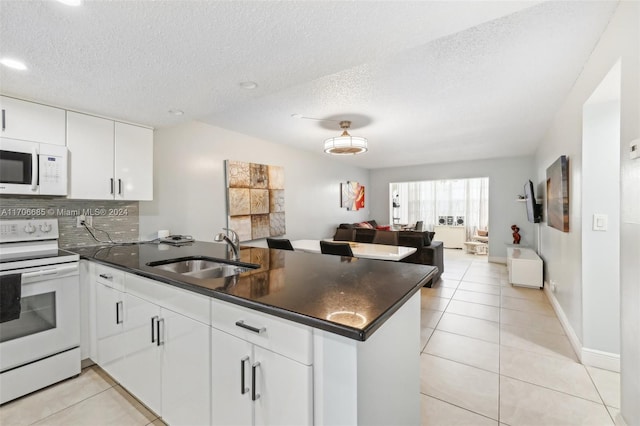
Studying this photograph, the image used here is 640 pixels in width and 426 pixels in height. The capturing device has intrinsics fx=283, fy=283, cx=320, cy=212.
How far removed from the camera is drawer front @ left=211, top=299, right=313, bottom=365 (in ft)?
3.28

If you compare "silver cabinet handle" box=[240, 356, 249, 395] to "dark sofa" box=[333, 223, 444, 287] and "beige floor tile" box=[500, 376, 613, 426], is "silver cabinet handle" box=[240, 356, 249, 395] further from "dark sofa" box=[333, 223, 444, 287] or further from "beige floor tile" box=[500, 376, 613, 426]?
"dark sofa" box=[333, 223, 444, 287]

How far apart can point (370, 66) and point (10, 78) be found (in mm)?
2541

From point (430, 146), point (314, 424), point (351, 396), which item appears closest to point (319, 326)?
point (351, 396)

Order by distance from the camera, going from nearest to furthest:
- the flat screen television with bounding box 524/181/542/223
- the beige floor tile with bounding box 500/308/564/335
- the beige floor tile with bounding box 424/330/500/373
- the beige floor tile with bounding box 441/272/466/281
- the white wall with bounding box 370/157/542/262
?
the beige floor tile with bounding box 424/330/500/373 < the beige floor tile with bounding box 500/308/564/335 < the flat screen television with bounding box 524/181/542/223 < the beige floor tile with bounding box 441/272/466/281 < the white wall with bounding box 370/157/542/262

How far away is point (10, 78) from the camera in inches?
74.7

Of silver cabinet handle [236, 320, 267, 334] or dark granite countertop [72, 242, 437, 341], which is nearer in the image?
dark granite countertop [72, 242, 437, 341]

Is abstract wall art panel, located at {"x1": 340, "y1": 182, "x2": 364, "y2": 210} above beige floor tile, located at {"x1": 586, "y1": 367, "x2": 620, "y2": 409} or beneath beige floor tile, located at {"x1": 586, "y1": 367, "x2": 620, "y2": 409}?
above

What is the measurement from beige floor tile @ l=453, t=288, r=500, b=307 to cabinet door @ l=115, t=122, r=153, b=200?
13.4 feet

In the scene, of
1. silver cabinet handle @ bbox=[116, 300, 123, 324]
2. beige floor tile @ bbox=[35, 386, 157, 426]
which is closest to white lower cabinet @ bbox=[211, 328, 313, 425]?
beige floor tile @ bbox=[35, 386, 157, 426]

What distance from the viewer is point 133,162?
2.79 m

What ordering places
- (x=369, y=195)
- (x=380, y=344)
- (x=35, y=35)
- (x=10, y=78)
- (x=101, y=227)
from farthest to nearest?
(x=369, y=195), (x=101, y=227), (x=10, y=78), (x=35, y=35), (x=380, y=344)

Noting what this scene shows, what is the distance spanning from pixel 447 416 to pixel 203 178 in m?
3.52

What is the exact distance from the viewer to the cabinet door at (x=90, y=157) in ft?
7.89

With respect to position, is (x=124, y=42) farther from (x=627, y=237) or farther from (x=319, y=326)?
(x=627, y=237)
